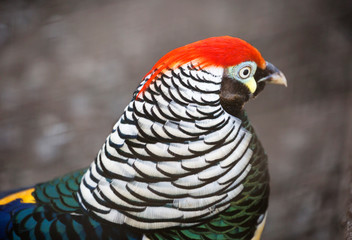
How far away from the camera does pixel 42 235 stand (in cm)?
118

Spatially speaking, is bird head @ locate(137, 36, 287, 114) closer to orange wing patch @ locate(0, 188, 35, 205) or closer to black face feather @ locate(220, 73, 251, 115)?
black face feather @ locate(220, 73, 251, 115)

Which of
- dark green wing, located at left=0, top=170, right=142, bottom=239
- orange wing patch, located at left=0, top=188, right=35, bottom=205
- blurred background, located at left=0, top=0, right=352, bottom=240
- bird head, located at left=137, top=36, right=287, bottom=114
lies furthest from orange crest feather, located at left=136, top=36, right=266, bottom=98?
blurred background, located at left=0, top=0, right=352, bottom=240

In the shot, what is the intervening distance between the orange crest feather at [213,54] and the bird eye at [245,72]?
0.9 inches

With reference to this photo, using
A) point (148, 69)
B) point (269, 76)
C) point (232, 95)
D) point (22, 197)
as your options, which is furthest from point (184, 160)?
point (148, 69)

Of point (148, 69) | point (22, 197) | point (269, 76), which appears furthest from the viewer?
point (148, 69)

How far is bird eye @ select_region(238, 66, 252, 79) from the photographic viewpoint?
1062 mm

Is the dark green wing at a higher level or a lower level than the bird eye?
lower

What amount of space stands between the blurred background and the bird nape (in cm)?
103

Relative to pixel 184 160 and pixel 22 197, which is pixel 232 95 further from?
pixel 22 197

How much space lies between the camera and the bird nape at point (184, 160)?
3.42 feet

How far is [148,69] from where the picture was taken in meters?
2.46

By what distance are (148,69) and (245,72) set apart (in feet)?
4.71

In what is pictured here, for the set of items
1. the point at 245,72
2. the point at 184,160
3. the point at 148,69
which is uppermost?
the point at 148,69

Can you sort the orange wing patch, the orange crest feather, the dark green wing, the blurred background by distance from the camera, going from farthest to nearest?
the blurred background < the orange wing patch < the dark green wing < the orange crest feather
